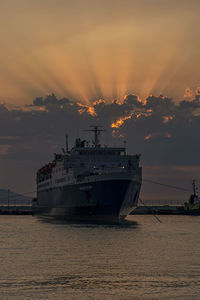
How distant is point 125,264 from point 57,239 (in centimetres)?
2153

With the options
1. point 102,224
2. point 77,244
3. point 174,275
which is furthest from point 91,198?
point 174,275

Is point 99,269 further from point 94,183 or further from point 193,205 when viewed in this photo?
point 193,205

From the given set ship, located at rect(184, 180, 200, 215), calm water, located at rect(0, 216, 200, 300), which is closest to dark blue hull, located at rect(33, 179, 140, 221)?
A: calm water, located at rect(0, 216, 200, 300)

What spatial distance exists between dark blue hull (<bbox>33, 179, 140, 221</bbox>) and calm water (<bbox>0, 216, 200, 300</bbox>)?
72.5 ft

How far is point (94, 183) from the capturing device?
8456 cm

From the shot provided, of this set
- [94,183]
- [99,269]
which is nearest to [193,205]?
[94,183]

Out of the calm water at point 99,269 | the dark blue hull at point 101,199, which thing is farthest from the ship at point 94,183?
the calm water at point 99,269

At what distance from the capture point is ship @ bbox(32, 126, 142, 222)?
271ft

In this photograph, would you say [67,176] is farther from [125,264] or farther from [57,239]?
[125,264]

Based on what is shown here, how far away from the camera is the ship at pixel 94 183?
8262 centimetres

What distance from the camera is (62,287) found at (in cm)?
3062

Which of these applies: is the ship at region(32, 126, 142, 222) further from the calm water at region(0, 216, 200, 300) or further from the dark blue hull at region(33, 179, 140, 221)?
the calm water at region(0, 216, 200, 300)

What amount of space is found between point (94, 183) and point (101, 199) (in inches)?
123

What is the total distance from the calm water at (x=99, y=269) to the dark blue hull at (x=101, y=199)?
22112mm
